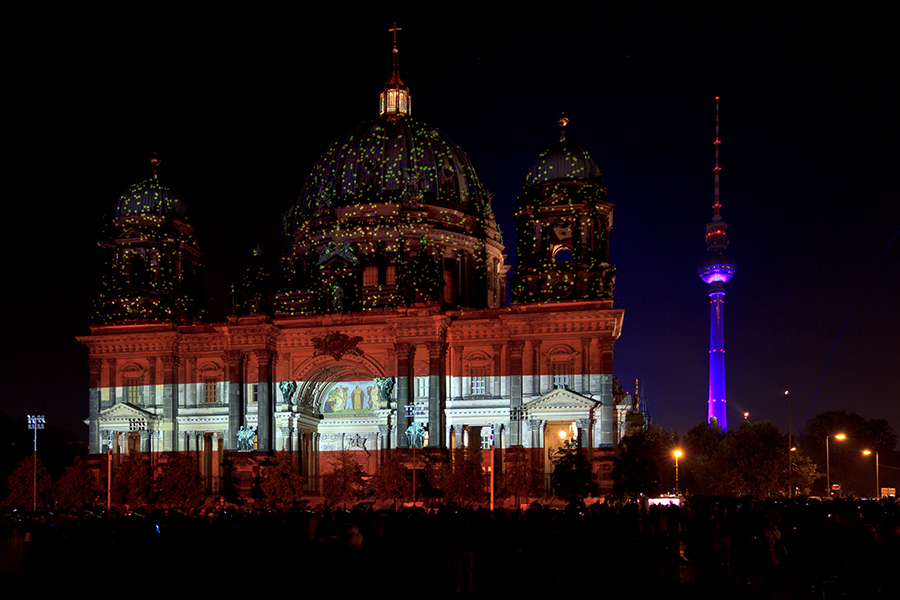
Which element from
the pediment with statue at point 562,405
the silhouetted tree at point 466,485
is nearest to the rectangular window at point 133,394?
the silhouetted tree at point 466,485

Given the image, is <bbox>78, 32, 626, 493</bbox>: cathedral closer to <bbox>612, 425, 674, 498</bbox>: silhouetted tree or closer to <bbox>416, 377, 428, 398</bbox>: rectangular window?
<bbox>416, 377, 428, 398</bbox>: rectangular window

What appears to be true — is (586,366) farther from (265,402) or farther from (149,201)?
(149,201)

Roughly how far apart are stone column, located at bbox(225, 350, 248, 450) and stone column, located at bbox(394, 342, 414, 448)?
12260 millimetres

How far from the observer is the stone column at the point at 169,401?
74.1m

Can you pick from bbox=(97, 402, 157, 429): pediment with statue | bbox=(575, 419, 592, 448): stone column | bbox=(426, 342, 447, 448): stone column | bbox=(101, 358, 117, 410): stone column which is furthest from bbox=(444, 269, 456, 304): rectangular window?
bbox=(101, 358, 117, 410): stone column

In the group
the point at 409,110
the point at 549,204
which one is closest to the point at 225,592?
the point at 549,204

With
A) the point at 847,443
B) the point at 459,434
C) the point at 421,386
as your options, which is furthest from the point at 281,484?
the point at 847,443

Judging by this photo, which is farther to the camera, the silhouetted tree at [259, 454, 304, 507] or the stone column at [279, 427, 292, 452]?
the stone column at [279, 427, 292, 452]

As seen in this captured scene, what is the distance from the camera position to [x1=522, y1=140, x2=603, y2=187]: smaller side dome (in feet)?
241

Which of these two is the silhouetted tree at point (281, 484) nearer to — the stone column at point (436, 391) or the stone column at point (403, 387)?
the stone column at point (403, 387)

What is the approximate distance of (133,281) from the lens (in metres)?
78.7

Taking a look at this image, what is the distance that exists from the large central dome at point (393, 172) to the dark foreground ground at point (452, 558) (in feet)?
185

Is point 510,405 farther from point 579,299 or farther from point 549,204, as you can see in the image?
point 549,204

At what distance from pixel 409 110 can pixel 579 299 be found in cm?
3327
